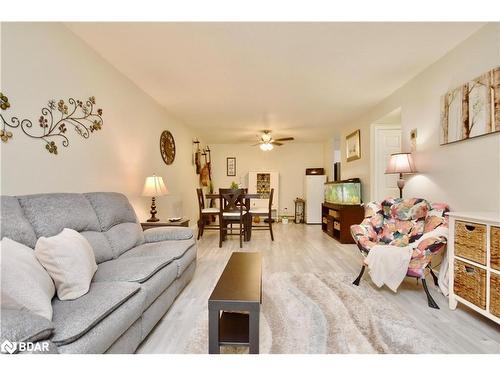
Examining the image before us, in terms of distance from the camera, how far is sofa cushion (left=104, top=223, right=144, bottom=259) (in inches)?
84.0

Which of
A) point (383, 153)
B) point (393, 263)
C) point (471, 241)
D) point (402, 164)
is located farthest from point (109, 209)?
point (383, 153)

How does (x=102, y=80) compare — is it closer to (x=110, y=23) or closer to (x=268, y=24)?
(x=110, y=23)

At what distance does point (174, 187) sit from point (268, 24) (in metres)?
3.33

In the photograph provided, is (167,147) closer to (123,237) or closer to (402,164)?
(123,237)

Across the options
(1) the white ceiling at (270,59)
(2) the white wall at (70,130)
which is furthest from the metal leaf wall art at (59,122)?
(1) the white ceiling at (270,59)

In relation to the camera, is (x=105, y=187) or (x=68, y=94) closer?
(x=68, y=94)

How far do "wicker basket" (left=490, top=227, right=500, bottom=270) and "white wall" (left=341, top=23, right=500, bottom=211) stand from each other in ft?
1.62

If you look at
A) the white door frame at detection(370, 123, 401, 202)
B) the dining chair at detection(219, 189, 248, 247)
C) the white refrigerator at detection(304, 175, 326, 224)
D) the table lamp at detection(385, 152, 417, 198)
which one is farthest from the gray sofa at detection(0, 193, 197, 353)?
the white refrigerator at detection(304, 175, 326, 224)

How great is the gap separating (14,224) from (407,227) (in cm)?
332

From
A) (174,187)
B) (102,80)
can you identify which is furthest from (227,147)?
(102,80)

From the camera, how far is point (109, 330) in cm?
117
